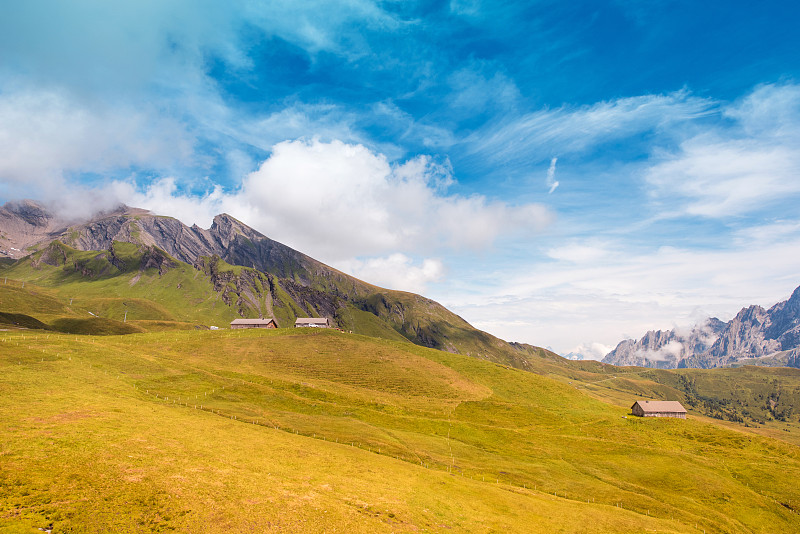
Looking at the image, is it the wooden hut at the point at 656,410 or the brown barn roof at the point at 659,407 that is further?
the brown barn roof at the point at 659,407

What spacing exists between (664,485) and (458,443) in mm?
41992

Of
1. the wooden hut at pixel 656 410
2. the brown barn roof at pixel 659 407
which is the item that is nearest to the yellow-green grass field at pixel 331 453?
the wooden hut at pixel 656 410

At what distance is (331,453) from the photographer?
63.0 meters

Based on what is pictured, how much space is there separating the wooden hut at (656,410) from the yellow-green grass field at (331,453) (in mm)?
20268

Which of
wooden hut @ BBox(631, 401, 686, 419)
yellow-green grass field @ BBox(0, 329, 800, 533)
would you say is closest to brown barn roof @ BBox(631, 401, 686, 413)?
wooden hut @ BBox(631, 401, 686, 419)

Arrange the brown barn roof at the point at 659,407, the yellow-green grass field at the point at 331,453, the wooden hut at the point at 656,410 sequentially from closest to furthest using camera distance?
the yellow-green grass field at the point at 331,453 < the wooden hut at the point at 656,410 < the brown barn roof at the point at 659,407

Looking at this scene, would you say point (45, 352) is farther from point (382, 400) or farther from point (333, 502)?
point (333, 502)

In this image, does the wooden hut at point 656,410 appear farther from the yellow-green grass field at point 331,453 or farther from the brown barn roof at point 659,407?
the yellow-green grass field at point 331,453

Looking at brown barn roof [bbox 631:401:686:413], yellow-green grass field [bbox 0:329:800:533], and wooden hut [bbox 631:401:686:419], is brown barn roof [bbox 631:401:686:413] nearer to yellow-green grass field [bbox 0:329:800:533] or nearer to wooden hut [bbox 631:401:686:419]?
wooden hut [bbox 631:401:686:419]

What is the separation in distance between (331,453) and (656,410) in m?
155

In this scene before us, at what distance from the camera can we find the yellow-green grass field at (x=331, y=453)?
34781 mm

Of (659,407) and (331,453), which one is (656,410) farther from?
(331,453)

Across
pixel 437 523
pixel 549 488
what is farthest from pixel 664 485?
pixel 437 523

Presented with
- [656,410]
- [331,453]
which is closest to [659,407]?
[656,410]
